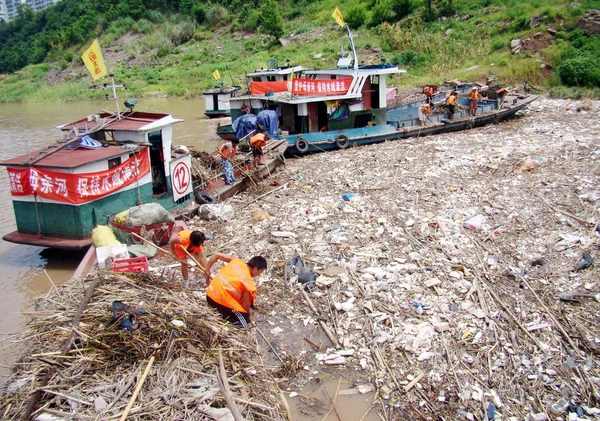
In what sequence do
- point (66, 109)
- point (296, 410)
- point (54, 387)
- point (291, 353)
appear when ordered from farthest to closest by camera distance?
point (66, 109)
point (291, 353)
point (296, 410)
point (54, 387)

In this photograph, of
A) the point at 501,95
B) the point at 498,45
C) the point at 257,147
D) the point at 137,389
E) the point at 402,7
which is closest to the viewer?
the point at 137,389

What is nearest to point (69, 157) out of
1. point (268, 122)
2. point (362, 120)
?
point (268, 122)

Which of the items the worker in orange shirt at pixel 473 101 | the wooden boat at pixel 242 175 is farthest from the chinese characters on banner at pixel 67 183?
the worker in orange shirt at pixel 473 101

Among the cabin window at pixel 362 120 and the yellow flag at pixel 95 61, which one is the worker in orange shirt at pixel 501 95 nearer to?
the cabin window at pixel 362 120

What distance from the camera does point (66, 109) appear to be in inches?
1275

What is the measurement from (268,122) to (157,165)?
4.97 meters

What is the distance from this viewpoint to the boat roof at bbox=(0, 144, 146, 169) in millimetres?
7469

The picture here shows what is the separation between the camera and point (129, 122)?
885 centimetres

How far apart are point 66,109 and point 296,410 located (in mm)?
32804

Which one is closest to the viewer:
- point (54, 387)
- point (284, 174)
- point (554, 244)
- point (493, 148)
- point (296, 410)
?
point (54, 387)

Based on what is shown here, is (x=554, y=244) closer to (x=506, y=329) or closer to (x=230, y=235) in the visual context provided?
(x=506, y=329)

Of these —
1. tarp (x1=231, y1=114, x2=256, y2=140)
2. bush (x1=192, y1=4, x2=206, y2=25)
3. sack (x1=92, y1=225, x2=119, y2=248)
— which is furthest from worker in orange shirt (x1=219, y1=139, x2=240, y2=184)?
bush (x1=192, y1=4, x2=206, y2=25)

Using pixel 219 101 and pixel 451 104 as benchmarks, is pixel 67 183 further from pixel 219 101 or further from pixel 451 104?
pixel 219 101

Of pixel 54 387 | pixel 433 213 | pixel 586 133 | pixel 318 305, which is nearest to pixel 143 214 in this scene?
pixel 318 305
